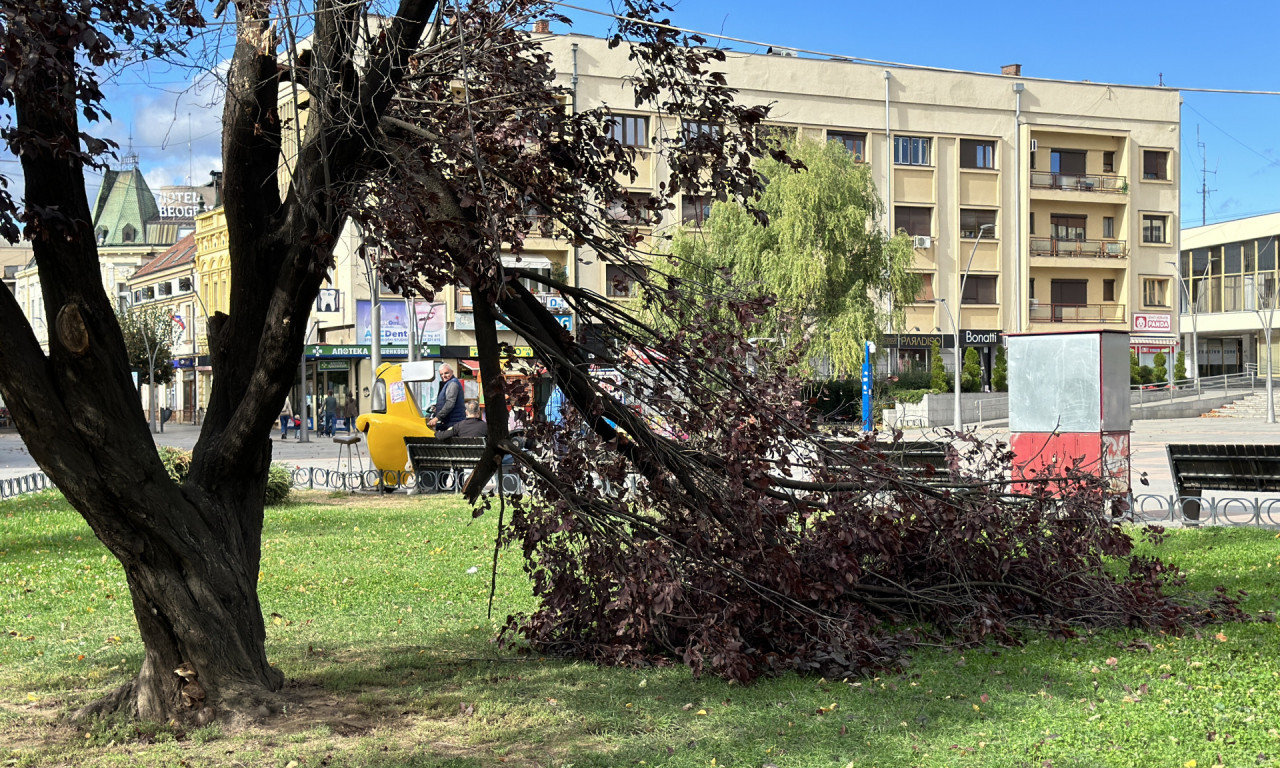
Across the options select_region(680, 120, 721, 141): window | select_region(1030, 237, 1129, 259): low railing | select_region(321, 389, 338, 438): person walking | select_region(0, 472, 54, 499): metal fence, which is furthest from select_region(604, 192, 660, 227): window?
select_region(1030, 237, 1129, 259): low railing

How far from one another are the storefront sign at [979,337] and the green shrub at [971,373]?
9.52 feet

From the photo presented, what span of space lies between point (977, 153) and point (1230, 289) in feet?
97.9

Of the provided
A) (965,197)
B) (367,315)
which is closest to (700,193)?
(367,315)

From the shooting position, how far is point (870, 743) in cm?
504

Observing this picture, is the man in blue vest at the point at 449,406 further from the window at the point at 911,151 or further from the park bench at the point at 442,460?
the window at the point at 911,151

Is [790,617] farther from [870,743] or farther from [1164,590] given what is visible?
[1164,590]

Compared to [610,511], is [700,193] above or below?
above

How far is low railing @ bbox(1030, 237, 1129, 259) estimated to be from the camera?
192 ft

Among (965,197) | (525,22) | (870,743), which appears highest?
(965,197)

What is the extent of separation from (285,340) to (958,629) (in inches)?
160

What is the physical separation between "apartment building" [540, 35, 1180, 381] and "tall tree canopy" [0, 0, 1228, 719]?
44217mm

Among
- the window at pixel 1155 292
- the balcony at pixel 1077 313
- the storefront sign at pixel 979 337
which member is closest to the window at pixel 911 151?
the storefront sign at pixel 979 337

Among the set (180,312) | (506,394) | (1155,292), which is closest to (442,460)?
(506,394)

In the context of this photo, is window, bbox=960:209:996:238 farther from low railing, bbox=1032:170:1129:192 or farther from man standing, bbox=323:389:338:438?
man standing, bbox=323:389:338:438
